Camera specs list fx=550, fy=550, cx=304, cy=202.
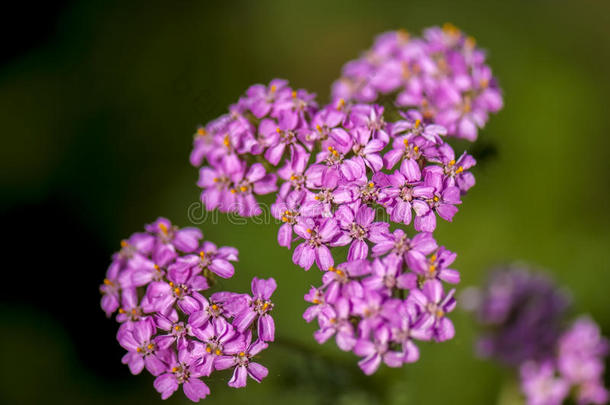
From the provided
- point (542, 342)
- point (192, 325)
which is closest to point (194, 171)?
point (192, 325)

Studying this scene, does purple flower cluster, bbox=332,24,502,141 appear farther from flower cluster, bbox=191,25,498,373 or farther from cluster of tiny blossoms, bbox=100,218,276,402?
cluster of tiny blossoms, bbox=100,218,276,402

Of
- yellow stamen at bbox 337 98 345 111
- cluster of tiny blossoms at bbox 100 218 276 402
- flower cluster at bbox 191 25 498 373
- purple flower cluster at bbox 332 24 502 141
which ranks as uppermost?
purple flower cluster at bbox 332 24 502 141

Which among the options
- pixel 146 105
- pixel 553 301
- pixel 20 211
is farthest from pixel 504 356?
pixel 20 211

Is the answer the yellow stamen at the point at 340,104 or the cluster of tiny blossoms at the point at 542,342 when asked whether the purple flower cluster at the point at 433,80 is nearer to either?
the yellow stamen at the point at 340,104

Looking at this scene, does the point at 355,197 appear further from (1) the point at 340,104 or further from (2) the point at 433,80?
(2) the point at 433,80

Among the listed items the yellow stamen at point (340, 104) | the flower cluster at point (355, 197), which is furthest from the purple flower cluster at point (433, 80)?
the yellow stamen at point (340, 104)

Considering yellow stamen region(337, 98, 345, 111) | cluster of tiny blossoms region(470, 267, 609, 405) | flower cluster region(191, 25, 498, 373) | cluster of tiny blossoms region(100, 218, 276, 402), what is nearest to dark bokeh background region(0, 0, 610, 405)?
cluster of tiny blossoms region(470, 267, 609, 405)
